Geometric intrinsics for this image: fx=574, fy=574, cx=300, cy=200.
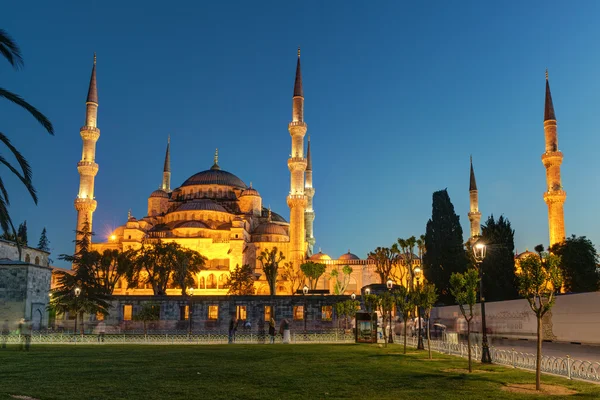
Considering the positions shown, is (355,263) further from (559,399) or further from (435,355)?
(559,399)

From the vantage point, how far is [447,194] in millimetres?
42000

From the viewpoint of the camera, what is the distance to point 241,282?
46.4 m

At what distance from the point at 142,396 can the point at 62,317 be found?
32710 millimetres

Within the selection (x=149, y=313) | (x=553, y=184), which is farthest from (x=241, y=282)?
(x=553, y=184)

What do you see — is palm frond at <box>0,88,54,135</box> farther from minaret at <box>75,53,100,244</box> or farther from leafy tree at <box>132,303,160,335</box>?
minaret at <box>75,53,100,244</box>

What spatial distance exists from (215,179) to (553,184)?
3562 centimetres

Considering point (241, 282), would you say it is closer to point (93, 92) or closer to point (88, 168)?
point (88, 168)

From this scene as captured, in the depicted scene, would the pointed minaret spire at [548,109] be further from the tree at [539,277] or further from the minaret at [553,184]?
the tree at [539,277]

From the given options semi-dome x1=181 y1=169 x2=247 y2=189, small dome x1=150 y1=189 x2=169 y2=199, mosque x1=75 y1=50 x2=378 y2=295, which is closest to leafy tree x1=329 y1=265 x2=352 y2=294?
mosque x1=75 y1=50 x2=378 y2=295

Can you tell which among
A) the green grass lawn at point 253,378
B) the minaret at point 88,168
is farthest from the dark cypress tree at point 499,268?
the minaret at point 88,168

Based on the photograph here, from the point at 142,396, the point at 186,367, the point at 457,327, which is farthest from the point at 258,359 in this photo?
the point at 457,327

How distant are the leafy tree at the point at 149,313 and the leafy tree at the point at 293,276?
59.1 feet

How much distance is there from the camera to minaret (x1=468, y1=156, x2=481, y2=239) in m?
58.7

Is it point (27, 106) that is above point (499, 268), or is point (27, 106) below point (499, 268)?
above
